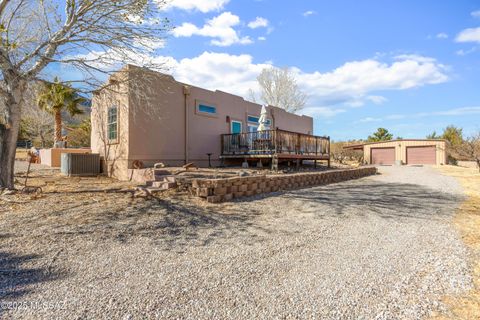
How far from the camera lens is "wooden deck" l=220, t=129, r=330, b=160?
33.6 feet

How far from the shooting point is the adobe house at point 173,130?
28.8 feet

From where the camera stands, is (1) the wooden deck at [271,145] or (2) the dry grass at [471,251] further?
(1) the wooden deck at [271,145]

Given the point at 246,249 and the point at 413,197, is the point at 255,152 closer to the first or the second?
the point at 413,197

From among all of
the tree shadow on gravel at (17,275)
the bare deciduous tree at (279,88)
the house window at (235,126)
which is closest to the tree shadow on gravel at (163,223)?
the tree shadow on gravel at (17,275)

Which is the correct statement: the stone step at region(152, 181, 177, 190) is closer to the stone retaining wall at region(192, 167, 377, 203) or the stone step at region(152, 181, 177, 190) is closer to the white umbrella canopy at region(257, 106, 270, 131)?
the stone retaining wall at region(192, 167, 377, 203)

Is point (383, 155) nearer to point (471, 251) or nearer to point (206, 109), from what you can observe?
point (206, 109)

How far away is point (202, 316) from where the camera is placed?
2.05 m

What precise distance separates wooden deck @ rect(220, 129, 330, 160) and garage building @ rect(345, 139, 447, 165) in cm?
1702

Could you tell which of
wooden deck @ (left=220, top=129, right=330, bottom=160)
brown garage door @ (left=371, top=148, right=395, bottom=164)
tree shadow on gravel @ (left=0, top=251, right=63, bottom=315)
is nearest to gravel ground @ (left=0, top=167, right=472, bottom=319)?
tree shadow on gravel @ (left=0, top=251, right=63, bottom=315)

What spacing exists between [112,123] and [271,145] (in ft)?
19.3

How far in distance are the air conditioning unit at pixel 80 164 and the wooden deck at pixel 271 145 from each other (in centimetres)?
494

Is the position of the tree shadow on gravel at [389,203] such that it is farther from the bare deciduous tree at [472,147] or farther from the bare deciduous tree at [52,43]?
the bare deciduous tree at [472,147]

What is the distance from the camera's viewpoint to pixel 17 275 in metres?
2.63

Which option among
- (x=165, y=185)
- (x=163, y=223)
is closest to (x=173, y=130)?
(x=165, y=185)
